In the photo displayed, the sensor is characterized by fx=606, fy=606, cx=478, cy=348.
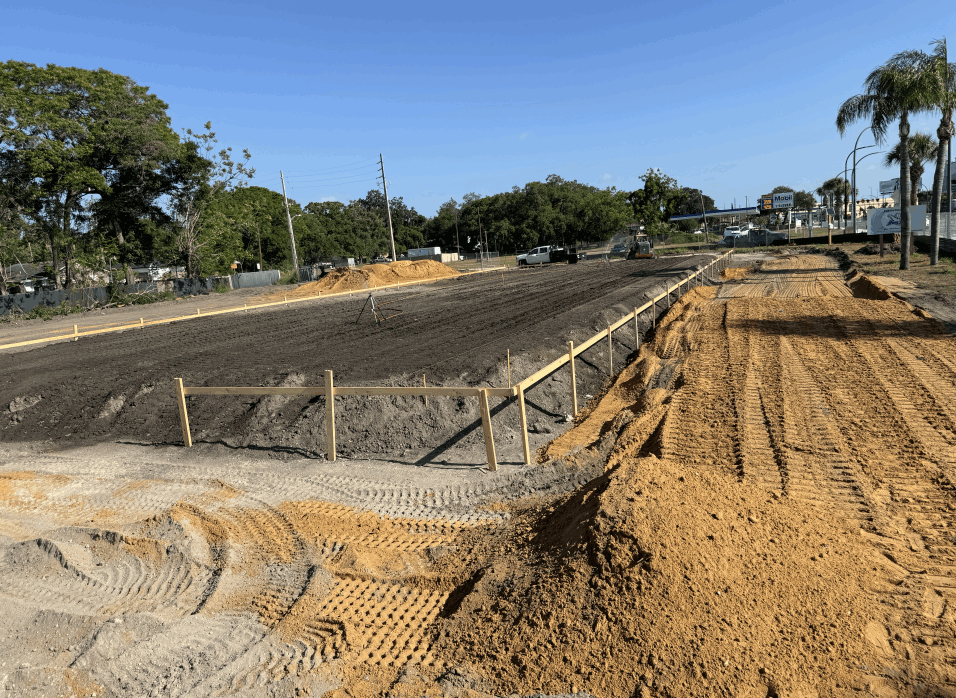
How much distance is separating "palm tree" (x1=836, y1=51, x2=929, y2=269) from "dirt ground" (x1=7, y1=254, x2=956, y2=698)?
86.5ft

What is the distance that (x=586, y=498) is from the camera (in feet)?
21.9

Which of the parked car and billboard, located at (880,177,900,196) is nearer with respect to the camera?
the parked car

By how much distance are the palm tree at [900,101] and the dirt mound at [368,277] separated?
3278 centimetres

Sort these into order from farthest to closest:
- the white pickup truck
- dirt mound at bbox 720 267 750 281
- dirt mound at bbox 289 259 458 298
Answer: the white pickup truck, dirt mound at bbox 289 259 458 298, dirt mound at bbox 720 267 750 281

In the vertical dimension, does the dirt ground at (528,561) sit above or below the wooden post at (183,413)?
below

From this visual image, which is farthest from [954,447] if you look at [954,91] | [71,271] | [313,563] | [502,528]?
[71,271]

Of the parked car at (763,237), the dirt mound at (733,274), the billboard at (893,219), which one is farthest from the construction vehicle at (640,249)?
the parked car at (763,237)

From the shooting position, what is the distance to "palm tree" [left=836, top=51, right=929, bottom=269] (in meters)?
30.6

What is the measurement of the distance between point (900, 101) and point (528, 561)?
36413 millimetres

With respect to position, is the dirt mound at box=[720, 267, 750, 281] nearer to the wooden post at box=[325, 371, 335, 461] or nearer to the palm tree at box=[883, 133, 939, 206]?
the palm tree at box=[883, 133, 939, 206]

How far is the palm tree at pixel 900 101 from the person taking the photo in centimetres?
3059

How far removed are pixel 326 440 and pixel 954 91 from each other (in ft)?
120

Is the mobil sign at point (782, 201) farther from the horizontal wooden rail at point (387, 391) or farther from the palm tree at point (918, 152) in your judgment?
the horizontal wooden rail at point (387, 391)

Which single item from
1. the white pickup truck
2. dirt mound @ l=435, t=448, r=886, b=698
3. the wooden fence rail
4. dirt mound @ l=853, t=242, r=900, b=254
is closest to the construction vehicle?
the white pickup truck
